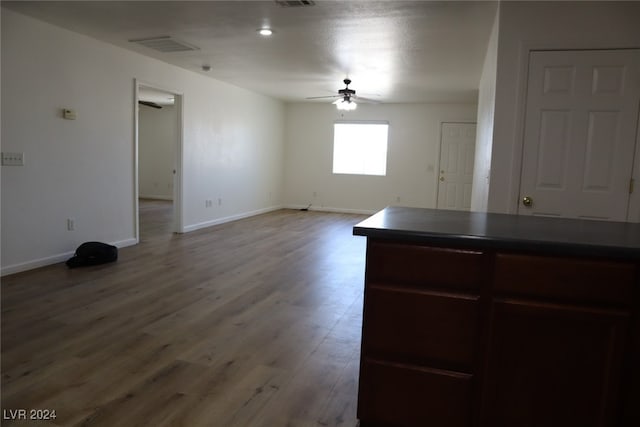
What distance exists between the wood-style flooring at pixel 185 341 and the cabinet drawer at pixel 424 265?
735 mm

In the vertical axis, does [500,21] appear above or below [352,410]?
above

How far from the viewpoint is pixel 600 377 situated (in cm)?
157

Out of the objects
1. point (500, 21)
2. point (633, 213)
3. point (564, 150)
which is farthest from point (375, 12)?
point (633, 213)

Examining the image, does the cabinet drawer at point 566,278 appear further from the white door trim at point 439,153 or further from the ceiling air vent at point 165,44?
the white door trim at point 439,153

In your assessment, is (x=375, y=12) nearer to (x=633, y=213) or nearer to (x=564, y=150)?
(x=564, y=150)

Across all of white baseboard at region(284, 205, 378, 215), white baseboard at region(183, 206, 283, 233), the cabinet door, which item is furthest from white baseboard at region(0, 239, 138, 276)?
white baseboard at region(284, 205, 378, 215)

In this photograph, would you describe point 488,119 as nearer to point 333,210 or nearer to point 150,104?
point 333,210

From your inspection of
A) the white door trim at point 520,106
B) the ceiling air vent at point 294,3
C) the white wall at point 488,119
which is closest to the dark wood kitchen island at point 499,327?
the white door trim at point 520,106

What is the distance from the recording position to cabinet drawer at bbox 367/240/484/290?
5.42 ft

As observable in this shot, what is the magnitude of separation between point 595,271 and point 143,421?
1909 millimetres

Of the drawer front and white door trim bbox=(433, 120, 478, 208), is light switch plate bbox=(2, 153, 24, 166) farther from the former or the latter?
white door trim bbox=(433, 120, 478, 208)

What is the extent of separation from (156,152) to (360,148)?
5578 millimetres

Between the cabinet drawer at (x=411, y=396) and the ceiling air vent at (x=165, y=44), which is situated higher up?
the ceiling air vent at (x=165, y=44)

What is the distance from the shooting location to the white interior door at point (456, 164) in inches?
346
